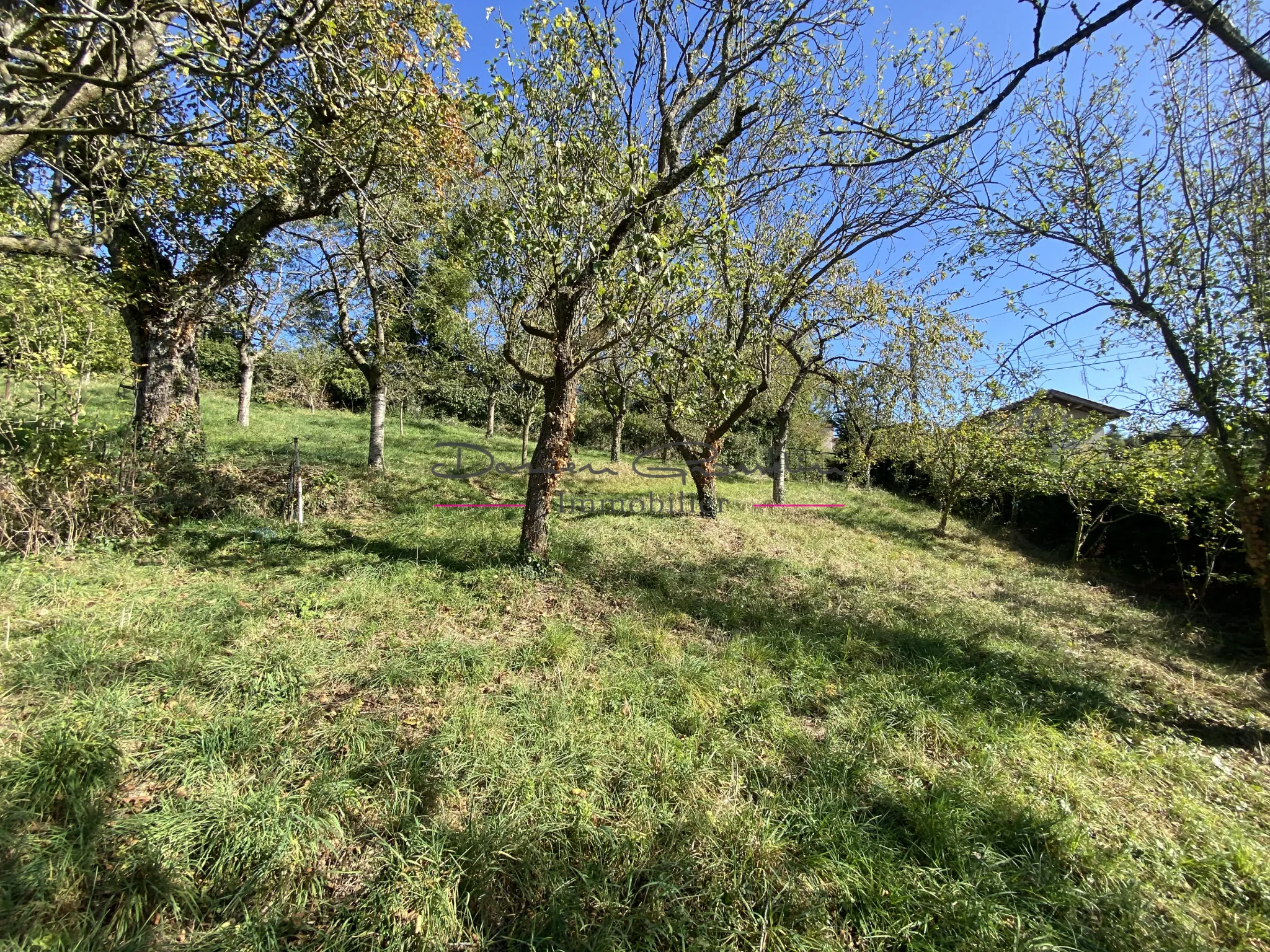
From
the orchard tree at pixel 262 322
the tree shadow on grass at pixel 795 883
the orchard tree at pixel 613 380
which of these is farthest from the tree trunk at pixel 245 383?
the tree shadow on grass at pixel 795 883

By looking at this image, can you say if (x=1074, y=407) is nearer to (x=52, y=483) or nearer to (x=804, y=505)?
(x=804, y=505)

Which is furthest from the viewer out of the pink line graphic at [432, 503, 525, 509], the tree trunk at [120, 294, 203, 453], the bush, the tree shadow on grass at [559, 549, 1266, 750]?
the pink line graphic at [432, 503, 525, 509]

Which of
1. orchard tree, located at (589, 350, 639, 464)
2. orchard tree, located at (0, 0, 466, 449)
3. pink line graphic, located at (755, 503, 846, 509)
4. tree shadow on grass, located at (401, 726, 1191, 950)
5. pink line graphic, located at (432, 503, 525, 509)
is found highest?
orchard tree, located at (0, 0, 466, 449)

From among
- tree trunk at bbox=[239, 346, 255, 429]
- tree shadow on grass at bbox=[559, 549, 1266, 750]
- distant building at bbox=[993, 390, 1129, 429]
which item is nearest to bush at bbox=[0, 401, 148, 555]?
tree shadow on grass at bbox=[559, 549, 1266, 750]

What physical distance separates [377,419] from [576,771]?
8345 mm

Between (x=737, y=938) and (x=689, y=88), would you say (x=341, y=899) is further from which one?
(x=689, y=88)

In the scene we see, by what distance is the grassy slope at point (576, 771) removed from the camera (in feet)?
5.86

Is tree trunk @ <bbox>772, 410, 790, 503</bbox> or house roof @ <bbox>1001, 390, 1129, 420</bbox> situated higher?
house roof @ <bbox>1001, 390, 1129, 420</bbox>

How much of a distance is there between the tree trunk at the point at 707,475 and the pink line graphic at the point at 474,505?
376 cm

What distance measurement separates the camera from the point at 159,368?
596 centimetres

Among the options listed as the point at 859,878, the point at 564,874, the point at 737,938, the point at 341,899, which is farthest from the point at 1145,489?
the point at 341,899

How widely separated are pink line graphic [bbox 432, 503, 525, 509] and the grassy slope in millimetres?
2700

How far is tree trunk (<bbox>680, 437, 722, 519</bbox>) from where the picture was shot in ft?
30.1

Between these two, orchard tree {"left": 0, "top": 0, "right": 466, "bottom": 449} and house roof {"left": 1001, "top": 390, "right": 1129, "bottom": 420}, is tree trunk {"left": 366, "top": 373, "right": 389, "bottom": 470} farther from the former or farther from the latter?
house roof {"left": 1001, "top": 390, "right": 1129, "bottom": 420}
